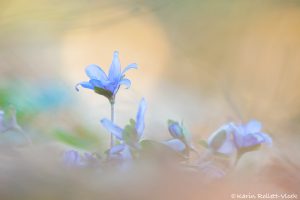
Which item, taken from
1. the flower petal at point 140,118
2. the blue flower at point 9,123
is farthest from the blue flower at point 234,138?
the blue flower at point 9,123

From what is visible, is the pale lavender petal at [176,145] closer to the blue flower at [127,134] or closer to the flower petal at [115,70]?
the blue flower at [127,134]

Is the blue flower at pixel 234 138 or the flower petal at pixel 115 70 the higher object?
the flower petal at pixel 115 70

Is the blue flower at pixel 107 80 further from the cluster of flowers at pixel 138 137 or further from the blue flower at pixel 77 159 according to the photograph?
the blue flower at pixel 77 159

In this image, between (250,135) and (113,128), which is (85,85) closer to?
(113,128)

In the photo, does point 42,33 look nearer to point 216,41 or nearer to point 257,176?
point 216,41

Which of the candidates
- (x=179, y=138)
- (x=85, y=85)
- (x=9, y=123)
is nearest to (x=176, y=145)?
(x=179, y=138)

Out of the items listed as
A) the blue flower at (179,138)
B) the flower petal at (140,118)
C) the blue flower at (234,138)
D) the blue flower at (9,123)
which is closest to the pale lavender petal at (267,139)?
the blue flower at (234,138)

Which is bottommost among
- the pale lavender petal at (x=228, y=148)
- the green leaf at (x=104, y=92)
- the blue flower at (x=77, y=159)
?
the blue flower at (x=77, y=159)
